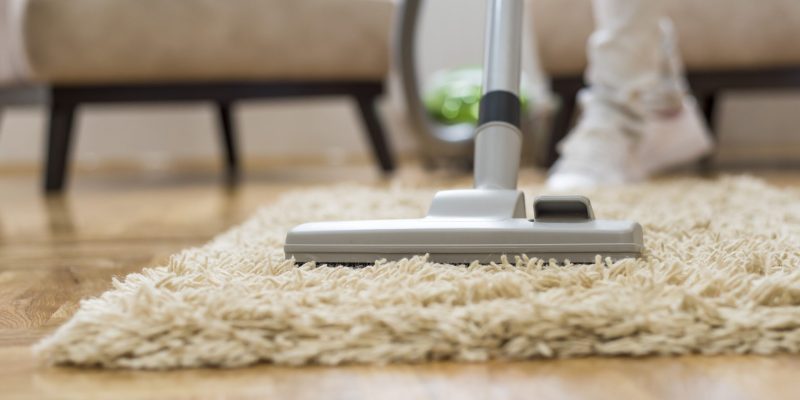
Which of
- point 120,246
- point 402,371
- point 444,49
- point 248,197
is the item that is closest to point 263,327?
point 402,371

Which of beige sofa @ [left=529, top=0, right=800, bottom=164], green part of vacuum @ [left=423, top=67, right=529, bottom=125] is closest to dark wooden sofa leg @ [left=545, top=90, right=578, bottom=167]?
beige sofa @ [left=529, top=0, right=800, bottom=164]

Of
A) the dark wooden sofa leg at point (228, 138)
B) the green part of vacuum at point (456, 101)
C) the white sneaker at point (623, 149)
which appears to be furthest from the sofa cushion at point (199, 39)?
the white sneaker at point (623, 149)

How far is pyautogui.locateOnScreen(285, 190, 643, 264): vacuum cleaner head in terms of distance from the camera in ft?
1.95

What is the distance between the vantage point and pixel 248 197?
5.03 feet

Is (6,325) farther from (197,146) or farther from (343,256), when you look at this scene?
(197,146)

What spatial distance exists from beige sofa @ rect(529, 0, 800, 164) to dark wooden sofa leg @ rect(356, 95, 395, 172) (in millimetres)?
369

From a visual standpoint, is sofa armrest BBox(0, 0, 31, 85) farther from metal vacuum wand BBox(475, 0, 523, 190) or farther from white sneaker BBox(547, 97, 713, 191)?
metal vacuum wand BBox(475, 0, 523, 190)

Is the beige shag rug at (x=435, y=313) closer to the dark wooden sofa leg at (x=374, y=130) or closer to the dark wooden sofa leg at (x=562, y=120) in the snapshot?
the dark wooden sofa leg at (x=562, y=120)

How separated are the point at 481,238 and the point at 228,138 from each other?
182 centimetres

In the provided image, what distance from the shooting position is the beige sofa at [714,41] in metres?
1.74

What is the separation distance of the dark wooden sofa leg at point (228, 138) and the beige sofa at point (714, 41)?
33.0 inches

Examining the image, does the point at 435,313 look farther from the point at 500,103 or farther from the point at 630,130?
the point at 630,130

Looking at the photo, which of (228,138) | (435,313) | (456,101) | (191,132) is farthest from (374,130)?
(435,313)

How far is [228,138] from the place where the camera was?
7.74ft
